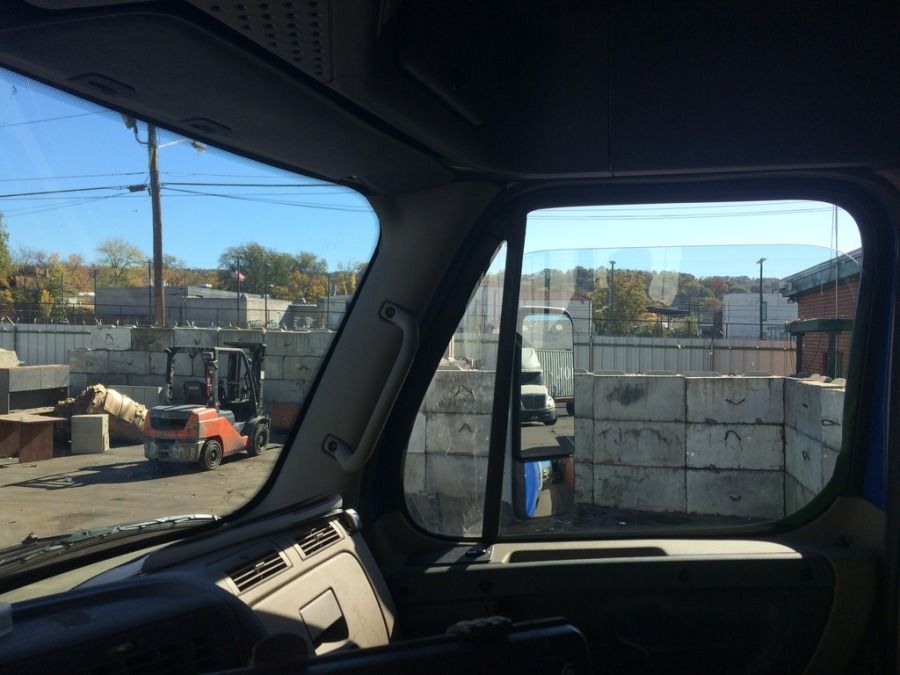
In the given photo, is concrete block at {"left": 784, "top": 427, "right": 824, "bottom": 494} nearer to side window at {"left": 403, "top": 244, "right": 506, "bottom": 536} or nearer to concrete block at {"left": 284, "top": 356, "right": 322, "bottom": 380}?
side window at {"left": 403, "top": 244, "right": 506, "bottom": 536}

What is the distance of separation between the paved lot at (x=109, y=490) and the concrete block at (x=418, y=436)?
0.50 m

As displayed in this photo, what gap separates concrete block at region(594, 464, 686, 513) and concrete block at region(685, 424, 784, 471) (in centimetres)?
11

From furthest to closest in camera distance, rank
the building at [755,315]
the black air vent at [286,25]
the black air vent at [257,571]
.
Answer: the building at [755,315]
the black air vent at [257,571]
the black air vent at [286,25]

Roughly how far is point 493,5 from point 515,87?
324 mm

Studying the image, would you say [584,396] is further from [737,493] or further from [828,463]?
[828,463]

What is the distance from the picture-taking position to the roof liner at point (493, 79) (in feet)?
5.04

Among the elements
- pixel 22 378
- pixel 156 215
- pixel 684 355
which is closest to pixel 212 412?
pixel 22 378

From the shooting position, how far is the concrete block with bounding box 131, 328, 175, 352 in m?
2.24

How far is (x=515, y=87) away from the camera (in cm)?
211

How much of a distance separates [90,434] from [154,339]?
349 millimetres

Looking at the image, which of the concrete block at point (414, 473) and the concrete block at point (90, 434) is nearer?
the concrete block at point (90, 434)

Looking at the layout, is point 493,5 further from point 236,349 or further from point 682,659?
point 682,659

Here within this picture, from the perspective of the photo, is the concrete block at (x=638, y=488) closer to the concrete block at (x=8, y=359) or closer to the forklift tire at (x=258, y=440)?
the forklift tire at (x=258, y=440)

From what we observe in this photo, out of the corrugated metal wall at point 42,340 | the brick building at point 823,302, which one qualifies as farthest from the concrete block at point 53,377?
the brick building at point 823,302
